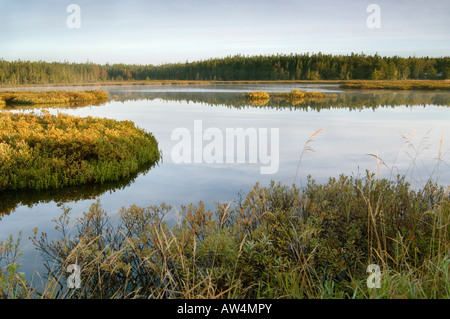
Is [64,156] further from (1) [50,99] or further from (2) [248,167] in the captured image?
(1) [50,99]

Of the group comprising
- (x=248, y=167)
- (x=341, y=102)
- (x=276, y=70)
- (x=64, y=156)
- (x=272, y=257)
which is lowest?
(x=248, y=167)

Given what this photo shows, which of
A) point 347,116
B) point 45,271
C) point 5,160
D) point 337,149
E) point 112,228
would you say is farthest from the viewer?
point 347,116

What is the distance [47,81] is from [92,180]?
157725 mm

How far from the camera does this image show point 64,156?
542 inches

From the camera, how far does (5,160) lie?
42.8 ft

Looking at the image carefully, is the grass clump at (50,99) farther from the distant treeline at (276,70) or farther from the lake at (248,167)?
the distant treeline at (276,70)

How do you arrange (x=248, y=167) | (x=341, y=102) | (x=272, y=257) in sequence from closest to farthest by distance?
1. (x=272, y=257)
2. (x=248, y=167)
3. (x=341, y=102)

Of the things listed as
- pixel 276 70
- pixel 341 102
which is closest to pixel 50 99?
pixel 341 102

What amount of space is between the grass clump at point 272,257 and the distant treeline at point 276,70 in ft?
443

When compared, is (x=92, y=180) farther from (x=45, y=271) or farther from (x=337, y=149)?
(x=337, y=149)

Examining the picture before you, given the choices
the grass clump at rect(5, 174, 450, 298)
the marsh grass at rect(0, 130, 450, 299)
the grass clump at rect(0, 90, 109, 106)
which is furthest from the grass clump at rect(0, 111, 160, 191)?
the grass clump at rect(0, 90, 109, 106)

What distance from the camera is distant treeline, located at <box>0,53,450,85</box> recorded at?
13212cm

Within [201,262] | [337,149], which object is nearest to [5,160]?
[201,262]

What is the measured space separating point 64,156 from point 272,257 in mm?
10526
